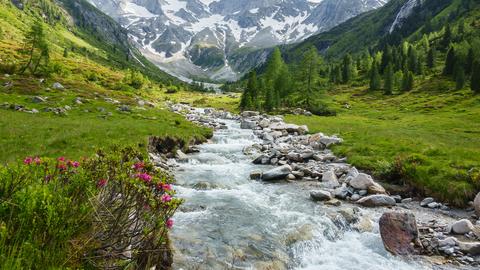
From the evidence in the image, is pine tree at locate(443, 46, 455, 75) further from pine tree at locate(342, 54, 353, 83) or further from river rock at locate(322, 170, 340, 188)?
river rock at locate(322, 170, 340, 188)

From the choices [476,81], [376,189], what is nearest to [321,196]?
[376,189]

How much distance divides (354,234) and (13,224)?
11.4 m

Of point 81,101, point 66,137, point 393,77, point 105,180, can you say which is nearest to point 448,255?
point 105,180

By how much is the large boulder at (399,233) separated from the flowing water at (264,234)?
14.6 inches

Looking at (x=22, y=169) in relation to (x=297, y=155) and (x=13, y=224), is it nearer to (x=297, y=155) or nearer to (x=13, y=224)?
(x=13, y=224)

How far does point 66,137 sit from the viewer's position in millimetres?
21438

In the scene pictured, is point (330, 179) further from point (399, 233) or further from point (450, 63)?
point (450, 63)

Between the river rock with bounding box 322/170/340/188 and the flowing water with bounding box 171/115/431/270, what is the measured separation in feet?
6.17

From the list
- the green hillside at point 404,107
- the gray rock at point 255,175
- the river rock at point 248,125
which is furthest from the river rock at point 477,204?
the river rock at point 248,125

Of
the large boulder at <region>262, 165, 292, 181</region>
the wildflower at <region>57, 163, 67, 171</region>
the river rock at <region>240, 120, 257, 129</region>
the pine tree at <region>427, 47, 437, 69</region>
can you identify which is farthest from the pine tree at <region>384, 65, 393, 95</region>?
the wildflower at <region>57, 163, 67, 171</region>

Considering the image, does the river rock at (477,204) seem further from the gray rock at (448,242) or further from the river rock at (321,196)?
the river rock at (321,196)

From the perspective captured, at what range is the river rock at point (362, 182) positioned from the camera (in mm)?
17366

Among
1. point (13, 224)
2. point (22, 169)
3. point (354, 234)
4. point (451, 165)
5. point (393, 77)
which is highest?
point (393, 77)

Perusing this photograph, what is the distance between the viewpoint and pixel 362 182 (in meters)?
17.5
